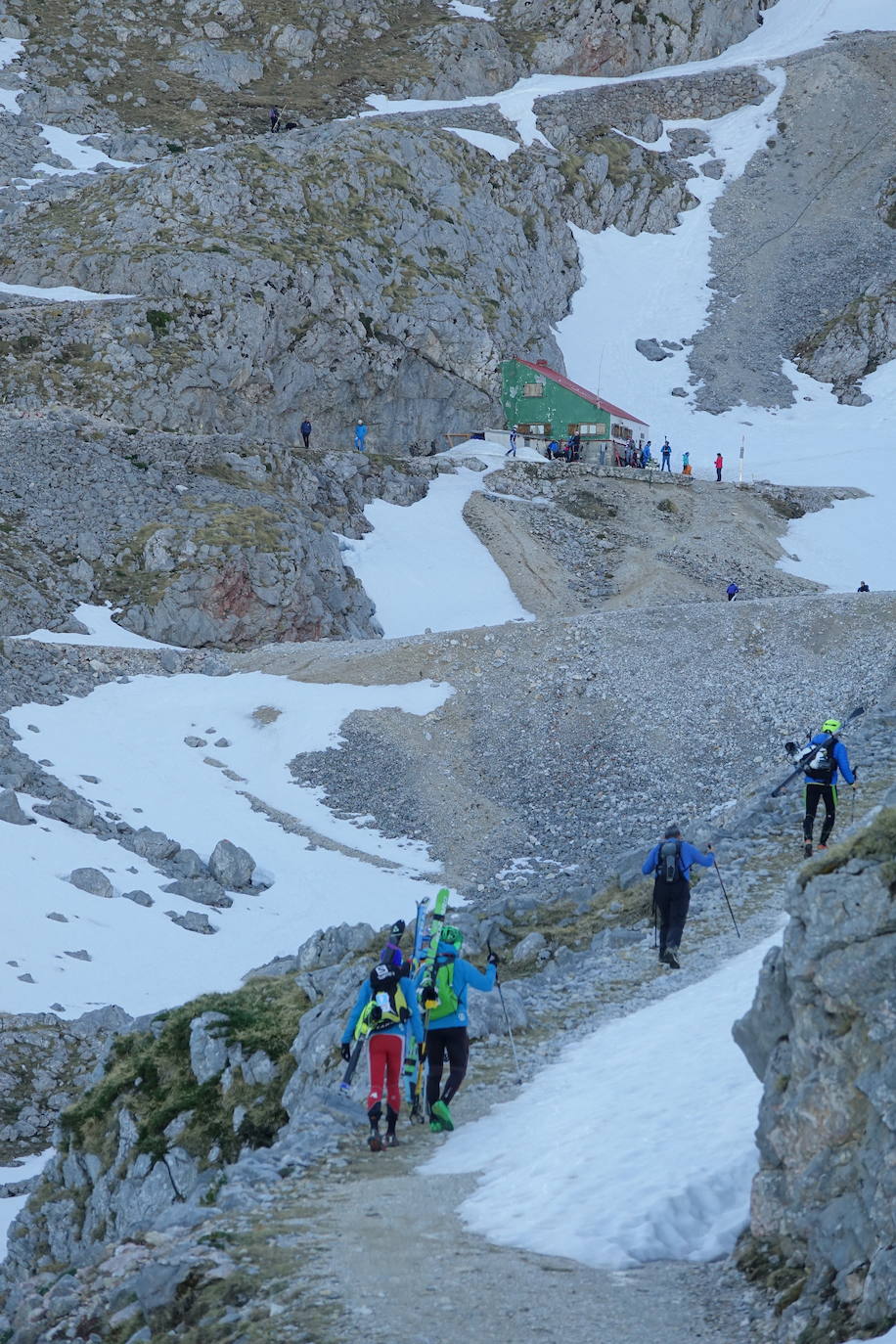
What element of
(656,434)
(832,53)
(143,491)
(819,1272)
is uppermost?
(832,53)

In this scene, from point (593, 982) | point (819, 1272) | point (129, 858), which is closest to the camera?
point (819, 1272)

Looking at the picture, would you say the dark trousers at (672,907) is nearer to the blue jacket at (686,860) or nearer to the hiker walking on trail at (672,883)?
the hiker walking on trail at (672,883)

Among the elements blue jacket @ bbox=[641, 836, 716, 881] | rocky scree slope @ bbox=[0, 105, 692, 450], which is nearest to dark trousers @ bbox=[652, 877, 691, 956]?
blue jacket @ bbox=[641, 836, 716, 881]

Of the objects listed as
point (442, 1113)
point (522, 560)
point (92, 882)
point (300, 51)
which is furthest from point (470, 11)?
point (442, 1113)

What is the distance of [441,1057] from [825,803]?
8025mm

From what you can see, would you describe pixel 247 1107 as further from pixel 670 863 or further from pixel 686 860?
pixel 686 860

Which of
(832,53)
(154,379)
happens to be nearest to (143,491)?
(154,379)

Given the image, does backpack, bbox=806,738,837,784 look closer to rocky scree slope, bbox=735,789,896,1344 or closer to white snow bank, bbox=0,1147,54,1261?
rocky scree slope, bbox=735,789,896,1344

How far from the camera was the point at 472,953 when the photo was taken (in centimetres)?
1825

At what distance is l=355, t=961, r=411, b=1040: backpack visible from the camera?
11852mm

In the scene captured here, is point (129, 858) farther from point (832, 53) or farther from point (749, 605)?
point (832, 53)

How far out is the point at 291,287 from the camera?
6259 cm

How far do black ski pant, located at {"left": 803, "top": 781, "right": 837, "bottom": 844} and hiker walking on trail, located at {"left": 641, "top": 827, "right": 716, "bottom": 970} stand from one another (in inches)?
131

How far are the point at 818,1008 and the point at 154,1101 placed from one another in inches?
423
